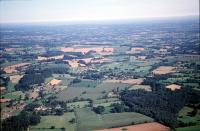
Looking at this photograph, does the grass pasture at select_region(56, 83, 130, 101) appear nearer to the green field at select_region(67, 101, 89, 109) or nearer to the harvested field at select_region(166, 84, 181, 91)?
the green field at select_region(67, 101, 89, 109)

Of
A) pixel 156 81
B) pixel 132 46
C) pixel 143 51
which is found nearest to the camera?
pixel 156 81

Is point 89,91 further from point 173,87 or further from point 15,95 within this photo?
point 173,87

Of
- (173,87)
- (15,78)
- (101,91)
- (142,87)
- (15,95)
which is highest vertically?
(173,87)

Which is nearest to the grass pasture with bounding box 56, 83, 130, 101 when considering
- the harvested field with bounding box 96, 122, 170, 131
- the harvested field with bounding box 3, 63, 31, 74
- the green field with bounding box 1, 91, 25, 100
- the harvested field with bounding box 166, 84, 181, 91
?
the green field with bounding box 1, 91, 25, 100

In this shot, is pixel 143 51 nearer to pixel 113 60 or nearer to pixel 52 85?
pixel 113 60

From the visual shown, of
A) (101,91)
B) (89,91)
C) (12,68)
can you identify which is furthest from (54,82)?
(12,68)

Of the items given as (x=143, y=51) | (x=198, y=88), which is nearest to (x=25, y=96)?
(x=198, y=88)
